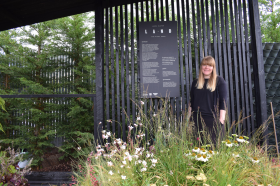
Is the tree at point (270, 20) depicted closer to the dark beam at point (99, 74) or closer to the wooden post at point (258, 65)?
the wooden post at point (258, 65)

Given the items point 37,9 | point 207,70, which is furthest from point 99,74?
point 207,70

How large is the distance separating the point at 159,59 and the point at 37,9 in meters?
2.39

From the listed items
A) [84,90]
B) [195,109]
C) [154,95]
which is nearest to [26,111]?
[84,90]

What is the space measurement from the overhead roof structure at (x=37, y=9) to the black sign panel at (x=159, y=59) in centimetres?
76

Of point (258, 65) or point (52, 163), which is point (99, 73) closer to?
point (258, 65)

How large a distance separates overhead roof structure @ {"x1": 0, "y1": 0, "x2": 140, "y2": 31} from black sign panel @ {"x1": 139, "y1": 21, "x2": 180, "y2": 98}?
764 mm

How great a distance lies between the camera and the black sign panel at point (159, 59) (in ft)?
10.9

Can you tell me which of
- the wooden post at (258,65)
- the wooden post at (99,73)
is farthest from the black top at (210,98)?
the wooden post at (99,73)

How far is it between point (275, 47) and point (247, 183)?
3824 millimetres

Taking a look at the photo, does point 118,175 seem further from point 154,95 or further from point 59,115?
point 59,115

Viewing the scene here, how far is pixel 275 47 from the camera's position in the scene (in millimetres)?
Answer: 4070

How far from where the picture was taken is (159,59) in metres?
3.36

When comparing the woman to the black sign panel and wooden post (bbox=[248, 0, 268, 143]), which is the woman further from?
wooden post (bbox=[248, 0, 268, 143])

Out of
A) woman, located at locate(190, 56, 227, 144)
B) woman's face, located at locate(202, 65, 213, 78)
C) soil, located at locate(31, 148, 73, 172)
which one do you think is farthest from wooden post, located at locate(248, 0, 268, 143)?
soil, located at locate(31, 148, 73, 172)
